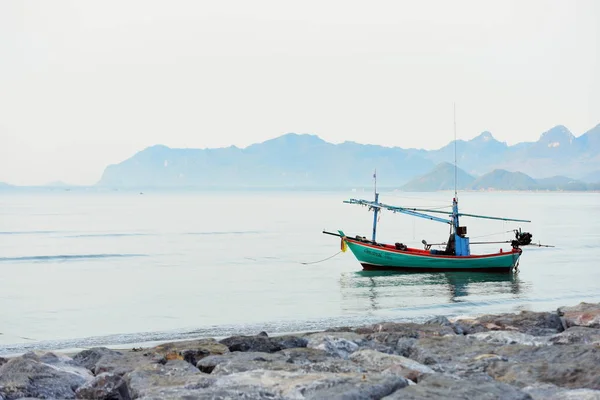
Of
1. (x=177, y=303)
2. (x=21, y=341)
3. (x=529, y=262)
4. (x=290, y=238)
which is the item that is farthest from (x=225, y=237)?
(x=21, y=341)

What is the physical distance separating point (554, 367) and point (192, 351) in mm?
6220

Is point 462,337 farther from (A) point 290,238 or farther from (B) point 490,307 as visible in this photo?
(A) point 290,238

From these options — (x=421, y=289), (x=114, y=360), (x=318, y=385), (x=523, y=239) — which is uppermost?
(x=523, y=239)

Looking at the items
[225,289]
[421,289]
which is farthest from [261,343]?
[421,289]

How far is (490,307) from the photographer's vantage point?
27.7m

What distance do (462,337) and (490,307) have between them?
1428 cm

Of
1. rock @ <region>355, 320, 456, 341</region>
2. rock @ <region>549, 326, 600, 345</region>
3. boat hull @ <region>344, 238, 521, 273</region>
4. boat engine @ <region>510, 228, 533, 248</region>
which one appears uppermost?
boat engine @ <region>510, 228, 533, 248</region>

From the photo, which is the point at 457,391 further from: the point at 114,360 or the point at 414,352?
the point at 114,360

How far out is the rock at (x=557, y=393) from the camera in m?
9.23

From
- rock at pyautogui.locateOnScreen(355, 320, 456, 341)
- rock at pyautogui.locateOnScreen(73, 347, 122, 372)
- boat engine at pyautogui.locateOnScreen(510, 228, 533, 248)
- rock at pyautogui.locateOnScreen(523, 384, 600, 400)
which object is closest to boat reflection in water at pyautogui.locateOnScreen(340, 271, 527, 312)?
boat engine at pyautogui.locateOnScreen(510, 228, 533, 248)

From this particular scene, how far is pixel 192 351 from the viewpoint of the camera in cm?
1327

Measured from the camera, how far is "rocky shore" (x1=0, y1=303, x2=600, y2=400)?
30.8ft

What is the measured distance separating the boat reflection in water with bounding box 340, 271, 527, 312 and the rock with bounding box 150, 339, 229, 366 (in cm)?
1382

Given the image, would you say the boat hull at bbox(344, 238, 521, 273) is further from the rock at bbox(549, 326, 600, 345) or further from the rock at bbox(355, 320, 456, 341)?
the rock at bbox(549, 326, 600, 345)
